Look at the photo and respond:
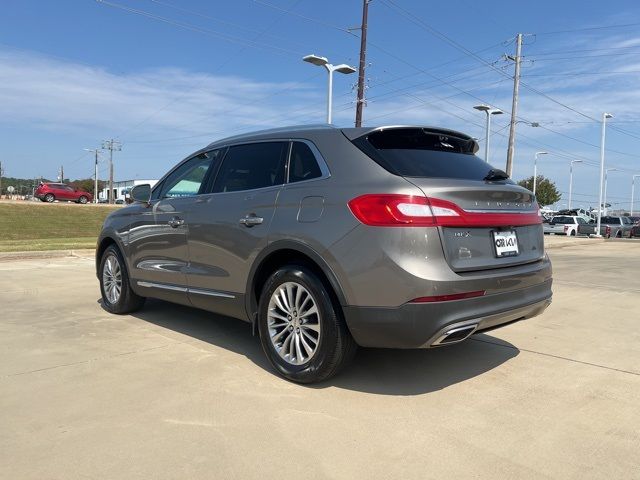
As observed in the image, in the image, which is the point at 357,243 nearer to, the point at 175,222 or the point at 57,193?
the point at 175,222

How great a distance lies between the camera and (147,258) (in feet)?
17.5

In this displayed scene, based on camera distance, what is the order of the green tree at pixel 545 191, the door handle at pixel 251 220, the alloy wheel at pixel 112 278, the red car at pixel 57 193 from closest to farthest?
the door handle at pixel 251 220
the alloy wheel at pixel 112 278
the red car at pixel 57 193
the green tree at pixel 545 191

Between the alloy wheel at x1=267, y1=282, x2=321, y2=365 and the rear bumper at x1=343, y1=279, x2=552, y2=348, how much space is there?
0.36 m

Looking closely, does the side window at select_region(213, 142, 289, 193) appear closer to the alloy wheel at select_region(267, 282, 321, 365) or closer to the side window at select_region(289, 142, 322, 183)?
the side window at select_region(289, 142, 322, 183)

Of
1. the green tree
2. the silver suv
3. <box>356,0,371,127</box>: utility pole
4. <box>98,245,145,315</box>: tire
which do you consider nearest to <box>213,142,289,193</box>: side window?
the silver suv

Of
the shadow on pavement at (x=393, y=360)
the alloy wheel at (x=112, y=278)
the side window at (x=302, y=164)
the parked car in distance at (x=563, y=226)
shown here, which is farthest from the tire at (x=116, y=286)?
the parked car in distance at (x=563, y=226)

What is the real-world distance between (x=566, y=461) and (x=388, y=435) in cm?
92

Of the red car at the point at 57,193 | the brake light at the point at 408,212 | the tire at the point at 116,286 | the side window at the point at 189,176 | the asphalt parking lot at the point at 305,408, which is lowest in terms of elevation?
the asphalt parking lot at the point at 305,408

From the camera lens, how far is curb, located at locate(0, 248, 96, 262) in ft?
38.3

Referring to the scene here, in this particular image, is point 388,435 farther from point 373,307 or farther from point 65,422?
point 65,422

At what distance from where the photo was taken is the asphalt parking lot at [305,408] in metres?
2.65

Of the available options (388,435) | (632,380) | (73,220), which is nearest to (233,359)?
(388,435)

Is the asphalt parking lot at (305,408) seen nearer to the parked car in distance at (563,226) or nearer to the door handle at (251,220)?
the door handle at (251,220)

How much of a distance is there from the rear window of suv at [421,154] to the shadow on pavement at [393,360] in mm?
1485
